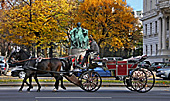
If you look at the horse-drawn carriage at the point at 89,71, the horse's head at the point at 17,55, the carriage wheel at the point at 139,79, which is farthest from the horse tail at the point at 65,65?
the carriage wheel at the point at 139,79

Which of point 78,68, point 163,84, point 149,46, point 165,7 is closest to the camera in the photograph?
point 78,68

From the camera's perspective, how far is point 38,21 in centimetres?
3572

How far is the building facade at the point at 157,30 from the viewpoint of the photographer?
51494 millimetres

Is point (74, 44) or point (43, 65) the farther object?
point (74, 44)

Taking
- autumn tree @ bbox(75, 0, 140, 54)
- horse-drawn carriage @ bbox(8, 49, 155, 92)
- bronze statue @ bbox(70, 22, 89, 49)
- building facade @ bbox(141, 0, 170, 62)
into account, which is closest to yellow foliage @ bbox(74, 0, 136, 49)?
autumn tree @ bbox(75, 0, 140, 54)

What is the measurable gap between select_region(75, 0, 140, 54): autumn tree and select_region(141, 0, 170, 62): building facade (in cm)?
846

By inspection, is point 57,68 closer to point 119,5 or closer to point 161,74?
point 161,74

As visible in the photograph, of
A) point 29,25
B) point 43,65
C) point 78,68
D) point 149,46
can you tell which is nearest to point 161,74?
point 78,68

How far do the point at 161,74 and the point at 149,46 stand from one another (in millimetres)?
34754

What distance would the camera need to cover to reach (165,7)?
5056 cm

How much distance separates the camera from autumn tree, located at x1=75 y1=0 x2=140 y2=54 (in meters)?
44.2

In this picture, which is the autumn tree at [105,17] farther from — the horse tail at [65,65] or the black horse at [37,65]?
the black horse at [37,65]

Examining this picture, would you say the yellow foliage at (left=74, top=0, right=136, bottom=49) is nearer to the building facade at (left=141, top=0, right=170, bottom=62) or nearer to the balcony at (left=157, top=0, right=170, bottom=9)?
the balcony at (left=157, top=0, right=170, bottom=9)

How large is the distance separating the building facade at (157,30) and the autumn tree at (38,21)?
61.6 feet
